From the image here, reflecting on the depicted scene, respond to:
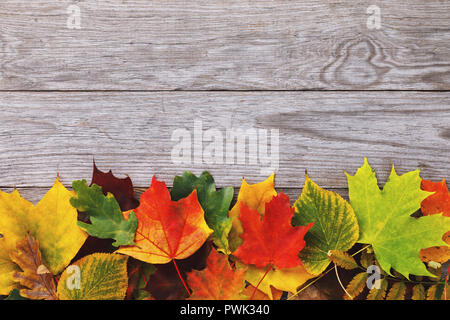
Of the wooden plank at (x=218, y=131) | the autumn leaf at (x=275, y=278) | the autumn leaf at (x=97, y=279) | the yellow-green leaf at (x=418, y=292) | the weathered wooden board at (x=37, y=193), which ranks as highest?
the wooden plank at (x=218, y=131)

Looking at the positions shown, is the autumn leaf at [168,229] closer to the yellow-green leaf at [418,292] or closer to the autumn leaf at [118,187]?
the autumn leaf at [118,187]

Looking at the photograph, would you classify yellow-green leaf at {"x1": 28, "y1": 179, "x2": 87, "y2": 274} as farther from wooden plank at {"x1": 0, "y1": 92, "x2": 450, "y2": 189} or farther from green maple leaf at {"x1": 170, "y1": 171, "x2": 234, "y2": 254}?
green maple leaf at {"x1": 170, "y1": 171, "x2": 234, "y2": 254}

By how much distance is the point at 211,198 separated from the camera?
0.57m

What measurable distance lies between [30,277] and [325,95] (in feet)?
1.88

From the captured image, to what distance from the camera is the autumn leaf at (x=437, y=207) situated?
1.85ft

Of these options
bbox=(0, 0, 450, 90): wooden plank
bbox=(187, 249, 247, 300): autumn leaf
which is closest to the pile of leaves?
bbox=(187, 249, 247, 300): autumn leaf

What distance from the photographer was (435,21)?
0.61 metres

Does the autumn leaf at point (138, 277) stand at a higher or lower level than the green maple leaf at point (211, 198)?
lower

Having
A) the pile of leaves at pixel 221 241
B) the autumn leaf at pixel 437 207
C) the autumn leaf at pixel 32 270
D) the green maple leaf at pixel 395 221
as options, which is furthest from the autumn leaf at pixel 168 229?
the autumn leaf at pixel 437 207

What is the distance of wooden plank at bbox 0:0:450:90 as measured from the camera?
0.61 meters

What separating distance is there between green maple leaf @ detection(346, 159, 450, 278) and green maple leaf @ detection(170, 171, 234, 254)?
0.21m

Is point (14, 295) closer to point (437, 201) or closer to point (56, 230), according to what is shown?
point (56, 230)

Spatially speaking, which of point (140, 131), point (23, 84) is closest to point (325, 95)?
point (140, 131)

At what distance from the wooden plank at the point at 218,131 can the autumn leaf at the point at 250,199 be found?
3 centimetres
